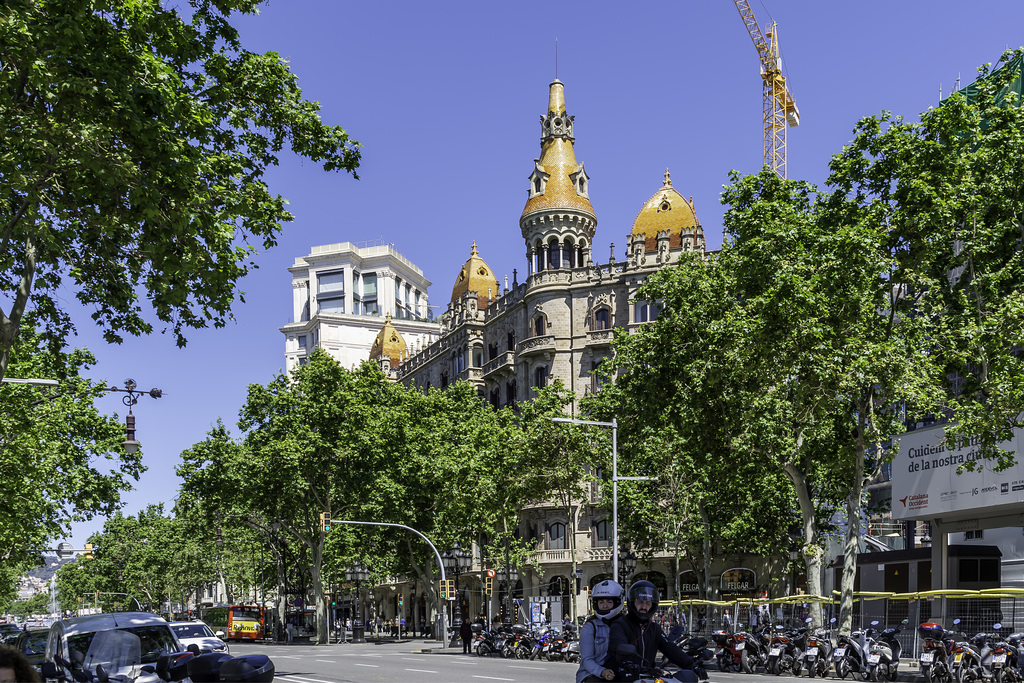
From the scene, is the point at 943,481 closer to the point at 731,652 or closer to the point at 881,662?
the point at 731,652

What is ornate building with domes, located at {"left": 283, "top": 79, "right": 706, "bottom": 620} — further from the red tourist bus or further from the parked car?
the parked car

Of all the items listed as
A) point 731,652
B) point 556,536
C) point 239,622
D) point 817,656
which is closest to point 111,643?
point 817,656

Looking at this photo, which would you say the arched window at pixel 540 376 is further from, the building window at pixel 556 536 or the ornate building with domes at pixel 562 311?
the building window at pixel 556 536

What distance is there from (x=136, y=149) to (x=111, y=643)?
21.3 feet

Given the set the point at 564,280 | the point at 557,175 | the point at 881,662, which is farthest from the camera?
the point at 557,175

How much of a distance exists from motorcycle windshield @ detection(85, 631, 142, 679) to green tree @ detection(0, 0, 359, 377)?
5.14 m

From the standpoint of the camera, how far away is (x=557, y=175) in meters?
64.8

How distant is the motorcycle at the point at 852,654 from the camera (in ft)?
74.1

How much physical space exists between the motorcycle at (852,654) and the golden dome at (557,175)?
42.6 m

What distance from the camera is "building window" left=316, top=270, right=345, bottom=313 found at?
135625 millimetres

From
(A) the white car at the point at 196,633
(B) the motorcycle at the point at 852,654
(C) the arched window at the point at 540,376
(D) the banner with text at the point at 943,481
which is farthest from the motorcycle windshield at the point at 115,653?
(C) the arched window at the point at 540,376

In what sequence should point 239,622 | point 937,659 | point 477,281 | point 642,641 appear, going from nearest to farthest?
point 642,641, point 937,659, point 239,622, point 477,281

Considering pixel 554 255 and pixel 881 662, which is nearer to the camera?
pixel 881 662

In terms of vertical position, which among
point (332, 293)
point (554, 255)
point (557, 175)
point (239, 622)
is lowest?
point (239, 622)
